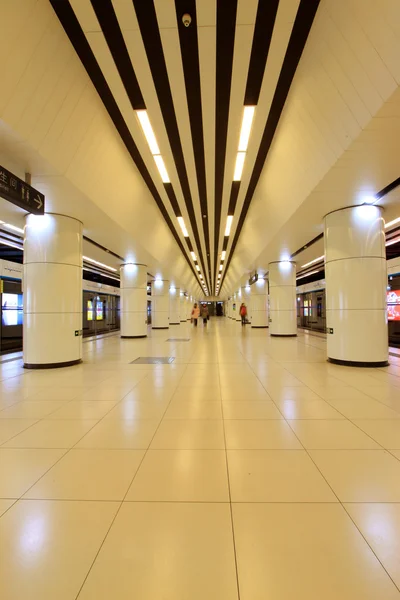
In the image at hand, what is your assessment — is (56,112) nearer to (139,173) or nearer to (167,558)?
(139,173)

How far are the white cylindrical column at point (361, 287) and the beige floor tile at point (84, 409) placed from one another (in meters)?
5.87

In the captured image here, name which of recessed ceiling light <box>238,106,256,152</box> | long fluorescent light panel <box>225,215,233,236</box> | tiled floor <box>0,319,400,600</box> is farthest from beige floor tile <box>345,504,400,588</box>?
long fluorescent light panel <box>225,215,233,236</box>

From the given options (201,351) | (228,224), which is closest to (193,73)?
(201,351)

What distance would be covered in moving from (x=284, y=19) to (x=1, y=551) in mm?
6014

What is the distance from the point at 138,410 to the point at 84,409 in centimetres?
82

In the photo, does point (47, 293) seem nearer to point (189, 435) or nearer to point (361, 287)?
point (189, 435)

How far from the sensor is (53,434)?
3.50m

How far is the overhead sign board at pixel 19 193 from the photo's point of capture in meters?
4.53

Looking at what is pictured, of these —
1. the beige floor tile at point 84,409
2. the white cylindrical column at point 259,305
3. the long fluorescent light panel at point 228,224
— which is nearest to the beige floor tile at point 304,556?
the beige floor tile at point 84,409

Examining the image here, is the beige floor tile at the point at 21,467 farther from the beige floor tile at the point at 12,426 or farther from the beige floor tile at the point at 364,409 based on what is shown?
the beige floor tile at the point at 364,409

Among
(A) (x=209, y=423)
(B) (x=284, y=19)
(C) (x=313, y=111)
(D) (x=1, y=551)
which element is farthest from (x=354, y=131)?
Result: (D) (x=1, y=551)

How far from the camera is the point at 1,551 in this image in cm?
179

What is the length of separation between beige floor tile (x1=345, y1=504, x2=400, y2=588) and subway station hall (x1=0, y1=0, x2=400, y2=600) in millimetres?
12

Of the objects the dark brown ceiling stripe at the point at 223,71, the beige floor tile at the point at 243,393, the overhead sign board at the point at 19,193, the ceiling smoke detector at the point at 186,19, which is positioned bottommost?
the beige floor tile at the point at 243,393
